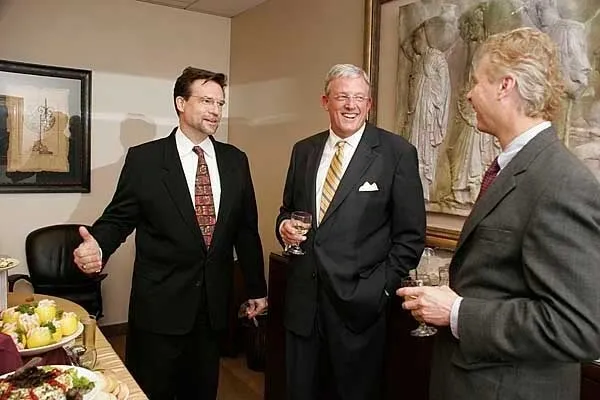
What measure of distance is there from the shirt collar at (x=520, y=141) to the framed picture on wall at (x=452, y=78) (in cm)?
80

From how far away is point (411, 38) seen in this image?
2.54 metres

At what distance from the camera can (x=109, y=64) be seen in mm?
3857

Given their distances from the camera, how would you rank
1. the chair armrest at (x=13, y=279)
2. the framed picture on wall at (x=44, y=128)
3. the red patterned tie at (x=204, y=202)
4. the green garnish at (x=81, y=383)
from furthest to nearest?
the framed picture on wall at (x=44, y=128), the chair armrest at (x=13, y=279), the red patterned tie at (x=204, y=202), the green garnish at (x=81, y=383)

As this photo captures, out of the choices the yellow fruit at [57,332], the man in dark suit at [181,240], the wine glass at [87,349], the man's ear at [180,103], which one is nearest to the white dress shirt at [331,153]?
the man in dark suit at [181,240]

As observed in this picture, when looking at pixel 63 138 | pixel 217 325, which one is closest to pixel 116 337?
pixel 63 138

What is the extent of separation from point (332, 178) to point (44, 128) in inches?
102

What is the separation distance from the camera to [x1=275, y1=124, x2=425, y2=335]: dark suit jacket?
6.12ft

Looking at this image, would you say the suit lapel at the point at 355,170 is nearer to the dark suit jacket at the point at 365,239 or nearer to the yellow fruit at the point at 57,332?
the dark suit jacket at the point at 365,239

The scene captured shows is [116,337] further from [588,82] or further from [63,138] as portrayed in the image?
[588,82]

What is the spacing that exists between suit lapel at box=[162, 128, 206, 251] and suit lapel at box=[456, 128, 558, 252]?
46.1 inches

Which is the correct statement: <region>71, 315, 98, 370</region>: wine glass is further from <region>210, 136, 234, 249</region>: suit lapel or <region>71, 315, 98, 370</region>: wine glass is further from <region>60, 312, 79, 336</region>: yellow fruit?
<region>210, 136, 234, 249</region>: suit lapel

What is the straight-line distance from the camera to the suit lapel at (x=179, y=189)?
6.68ft


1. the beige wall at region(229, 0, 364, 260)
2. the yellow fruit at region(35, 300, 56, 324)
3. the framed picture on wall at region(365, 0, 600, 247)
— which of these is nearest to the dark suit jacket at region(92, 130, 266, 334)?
the yellow fruit at region(35, 300, 56, 324)

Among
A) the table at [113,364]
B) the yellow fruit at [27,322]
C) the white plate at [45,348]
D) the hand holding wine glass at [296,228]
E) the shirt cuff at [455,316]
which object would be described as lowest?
the table at [113,364]
